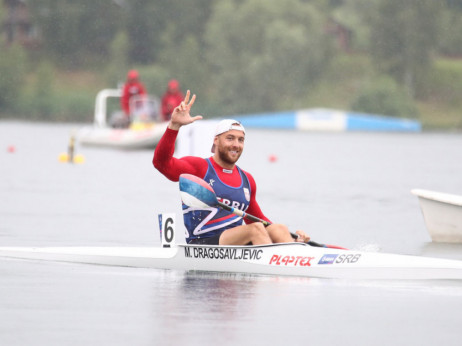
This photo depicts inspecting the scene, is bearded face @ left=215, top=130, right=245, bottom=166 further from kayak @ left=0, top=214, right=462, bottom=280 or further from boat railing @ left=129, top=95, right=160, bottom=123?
boat railing @ left=129, top=95, right=160, bottom=123

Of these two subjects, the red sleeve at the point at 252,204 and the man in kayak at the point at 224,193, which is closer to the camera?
the man in kayak at the point at 224,193

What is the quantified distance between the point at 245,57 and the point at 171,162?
266 ft

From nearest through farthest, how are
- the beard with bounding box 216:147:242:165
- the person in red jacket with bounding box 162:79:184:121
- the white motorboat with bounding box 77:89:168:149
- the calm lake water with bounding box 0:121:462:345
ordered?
the calm lake water with bounding box 0:121:462:345 → the beard with bounding box 216:147:242:165 → the person in red jacket with bounding box 162:79:184:121 → the white motorboat with bounding box 77:89:168:149

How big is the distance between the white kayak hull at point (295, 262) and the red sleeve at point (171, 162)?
27.6 inches

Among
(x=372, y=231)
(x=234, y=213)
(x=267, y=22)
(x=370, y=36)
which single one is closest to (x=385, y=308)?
(x=234, y=213)

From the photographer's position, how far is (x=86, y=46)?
105625 millimetres

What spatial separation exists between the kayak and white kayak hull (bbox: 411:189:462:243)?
4.38 m

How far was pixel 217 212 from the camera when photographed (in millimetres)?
11516

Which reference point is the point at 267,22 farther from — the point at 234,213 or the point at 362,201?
the point at 234,213

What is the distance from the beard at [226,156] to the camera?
11414 millimetres

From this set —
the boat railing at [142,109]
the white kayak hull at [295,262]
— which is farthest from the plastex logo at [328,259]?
the boat railing at [142,109]

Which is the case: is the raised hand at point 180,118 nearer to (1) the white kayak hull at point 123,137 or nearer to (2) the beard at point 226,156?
(2) the beard at point 226,156

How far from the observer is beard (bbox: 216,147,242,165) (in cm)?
1141

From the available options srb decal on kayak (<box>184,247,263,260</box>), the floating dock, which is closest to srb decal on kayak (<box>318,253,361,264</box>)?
srb decal on kayak (<box>184,247,263,260</box>)
